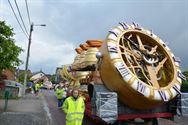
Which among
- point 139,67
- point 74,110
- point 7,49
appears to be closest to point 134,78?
point 139,67

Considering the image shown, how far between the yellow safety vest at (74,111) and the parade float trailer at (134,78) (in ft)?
3.07

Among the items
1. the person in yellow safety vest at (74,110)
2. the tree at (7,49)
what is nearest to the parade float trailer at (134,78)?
the person in yellow safety vest at (74,110)

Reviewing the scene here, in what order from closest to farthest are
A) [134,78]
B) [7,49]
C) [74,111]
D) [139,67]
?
[74,111]
[134,78]
[139,67]
[7,49]

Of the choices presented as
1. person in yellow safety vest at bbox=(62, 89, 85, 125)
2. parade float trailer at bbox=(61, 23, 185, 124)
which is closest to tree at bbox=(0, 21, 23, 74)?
parade float trailer at bbox=(61, 23, 185, 124)

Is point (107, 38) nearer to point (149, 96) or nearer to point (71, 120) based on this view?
point (149, 96)

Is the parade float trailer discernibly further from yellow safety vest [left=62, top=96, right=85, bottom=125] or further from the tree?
the tree

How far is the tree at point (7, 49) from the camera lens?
1627cm

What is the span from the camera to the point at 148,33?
1113cm

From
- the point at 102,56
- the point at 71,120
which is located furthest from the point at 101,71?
the point at 71,120

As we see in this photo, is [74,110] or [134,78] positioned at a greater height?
[134,78]

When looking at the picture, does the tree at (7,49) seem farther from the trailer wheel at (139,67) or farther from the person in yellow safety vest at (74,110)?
the person in yellow safety vest at (74,110)

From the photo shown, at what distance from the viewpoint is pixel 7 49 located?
1625 centimetres

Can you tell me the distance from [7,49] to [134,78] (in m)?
8.79

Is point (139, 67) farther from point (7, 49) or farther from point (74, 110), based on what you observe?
point (7, 49)
